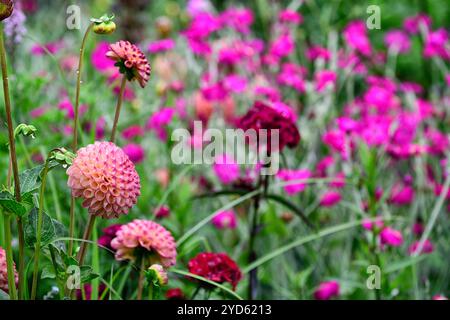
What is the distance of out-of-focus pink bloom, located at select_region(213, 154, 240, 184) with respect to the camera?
4.86 ft

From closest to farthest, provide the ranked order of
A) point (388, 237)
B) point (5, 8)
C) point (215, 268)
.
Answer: point (5, 8)
point (215, 268)
point (388, 237)

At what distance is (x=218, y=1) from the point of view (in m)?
3.27

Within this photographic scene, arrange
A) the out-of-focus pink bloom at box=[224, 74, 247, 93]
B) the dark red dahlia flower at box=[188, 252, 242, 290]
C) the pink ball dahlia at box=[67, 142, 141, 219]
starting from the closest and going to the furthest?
the pink ball dahlia at box=[67, 142, 141, 219], the dark red dahlia flower at box=[188, 252, 242, 290], the out-of-focus pink bloom at box=[224, 74, 247, 93]

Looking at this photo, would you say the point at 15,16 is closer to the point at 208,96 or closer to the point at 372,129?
the point at 208,96

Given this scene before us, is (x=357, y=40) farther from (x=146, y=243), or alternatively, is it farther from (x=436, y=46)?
(x=146, y=243)

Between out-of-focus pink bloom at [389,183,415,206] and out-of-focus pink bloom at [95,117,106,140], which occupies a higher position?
out-of-focus pink bloom at [95,117,106,140]

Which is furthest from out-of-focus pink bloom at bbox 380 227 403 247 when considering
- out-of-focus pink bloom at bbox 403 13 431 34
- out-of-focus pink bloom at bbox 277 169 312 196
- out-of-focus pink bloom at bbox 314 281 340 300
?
out-of-focus pink bloom at bbox 403 13 431 34

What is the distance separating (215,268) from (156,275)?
0.15 metres

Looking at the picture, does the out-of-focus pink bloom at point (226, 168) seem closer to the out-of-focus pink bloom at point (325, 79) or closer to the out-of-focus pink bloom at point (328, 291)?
the out-of-focus pink bloom at point (325, 79)

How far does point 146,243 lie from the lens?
29.5 inches

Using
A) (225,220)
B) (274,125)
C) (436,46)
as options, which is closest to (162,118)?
(225,220)

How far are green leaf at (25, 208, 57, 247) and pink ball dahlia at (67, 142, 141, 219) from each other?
0.07 m

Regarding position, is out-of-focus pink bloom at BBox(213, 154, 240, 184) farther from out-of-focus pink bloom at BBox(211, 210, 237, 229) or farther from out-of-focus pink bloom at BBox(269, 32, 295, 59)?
out-of-focus pink bloom at BBox(269, 32, 295, 59)
